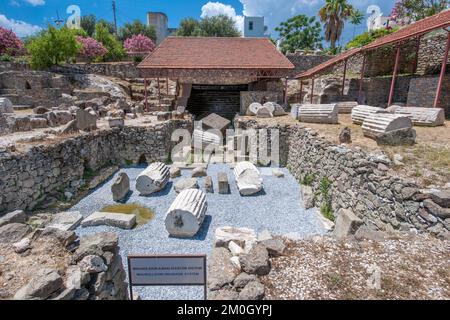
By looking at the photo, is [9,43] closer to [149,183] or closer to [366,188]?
[149,183]

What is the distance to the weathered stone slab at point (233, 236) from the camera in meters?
5.90

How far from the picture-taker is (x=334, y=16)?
28.6 metres

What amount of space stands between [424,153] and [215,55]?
1534cm

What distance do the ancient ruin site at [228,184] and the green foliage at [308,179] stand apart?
0.08 meters

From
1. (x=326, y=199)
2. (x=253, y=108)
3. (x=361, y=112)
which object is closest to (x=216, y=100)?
(x=253, y=108)

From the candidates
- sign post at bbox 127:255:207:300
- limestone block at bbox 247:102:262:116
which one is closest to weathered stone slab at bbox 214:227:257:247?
sign post at bbox 127:255:207:300

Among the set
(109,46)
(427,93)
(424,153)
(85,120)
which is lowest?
(424,153)

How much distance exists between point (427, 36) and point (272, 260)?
19842 millimetres

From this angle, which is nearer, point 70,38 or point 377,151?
point 377,151

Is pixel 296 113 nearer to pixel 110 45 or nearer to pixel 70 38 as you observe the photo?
pixel 70 38

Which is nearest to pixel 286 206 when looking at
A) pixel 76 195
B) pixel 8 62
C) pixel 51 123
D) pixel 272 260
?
pixel 272 260

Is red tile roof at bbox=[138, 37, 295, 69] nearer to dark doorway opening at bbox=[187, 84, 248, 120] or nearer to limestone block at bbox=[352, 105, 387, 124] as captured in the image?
dark doorway opening at bbox=[187, 84, 248, 120]
